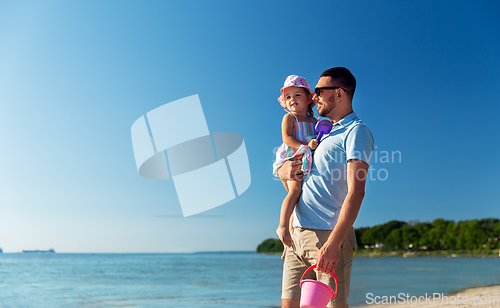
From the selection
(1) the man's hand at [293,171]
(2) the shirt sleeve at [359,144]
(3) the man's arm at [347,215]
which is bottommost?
(3) the man's arm at [347,215]

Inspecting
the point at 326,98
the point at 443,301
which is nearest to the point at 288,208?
the point at 326,98

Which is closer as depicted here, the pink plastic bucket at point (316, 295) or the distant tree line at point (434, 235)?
the pink plastic bucket at point (316, 295)

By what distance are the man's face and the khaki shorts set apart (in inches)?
25.4

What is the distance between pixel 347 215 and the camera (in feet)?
5.52

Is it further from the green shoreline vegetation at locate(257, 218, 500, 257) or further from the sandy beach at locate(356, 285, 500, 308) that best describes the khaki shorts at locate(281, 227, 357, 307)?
the green shoreline vegetation at locate(257, 218, 500, 257)

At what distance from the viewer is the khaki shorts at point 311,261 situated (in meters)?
1.81

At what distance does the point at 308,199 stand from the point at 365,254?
68.1 m

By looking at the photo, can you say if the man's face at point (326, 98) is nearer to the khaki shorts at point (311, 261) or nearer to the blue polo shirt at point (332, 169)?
the blue polo shirt at point (332, 169)

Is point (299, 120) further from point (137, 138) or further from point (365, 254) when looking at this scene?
point (365, 254)

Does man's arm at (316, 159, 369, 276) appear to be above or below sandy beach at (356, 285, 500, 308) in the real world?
above

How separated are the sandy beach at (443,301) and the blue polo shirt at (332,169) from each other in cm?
958

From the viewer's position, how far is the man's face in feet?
6.49

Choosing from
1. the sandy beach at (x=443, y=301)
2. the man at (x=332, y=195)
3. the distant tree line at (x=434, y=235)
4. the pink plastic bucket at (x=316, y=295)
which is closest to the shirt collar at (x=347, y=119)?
the man at (x=332, y=195)
